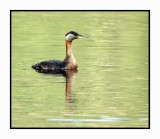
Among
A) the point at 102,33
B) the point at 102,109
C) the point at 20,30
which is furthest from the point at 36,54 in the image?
the point at 102,109

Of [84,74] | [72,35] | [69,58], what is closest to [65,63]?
[69,58]

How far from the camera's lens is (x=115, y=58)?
18.5 meters

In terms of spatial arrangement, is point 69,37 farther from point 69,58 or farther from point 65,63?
point 65,63

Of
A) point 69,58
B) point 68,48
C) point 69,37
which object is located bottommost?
point 69,58

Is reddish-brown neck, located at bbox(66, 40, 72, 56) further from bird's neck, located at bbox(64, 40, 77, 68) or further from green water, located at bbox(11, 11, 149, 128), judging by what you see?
green water, located at bbox(11, 11, 149, 128)

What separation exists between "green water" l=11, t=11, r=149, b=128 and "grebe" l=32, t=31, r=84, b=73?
0.20 metres

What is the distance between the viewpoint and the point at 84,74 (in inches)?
693

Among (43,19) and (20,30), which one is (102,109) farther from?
(43,19)

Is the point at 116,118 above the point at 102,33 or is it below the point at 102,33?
below

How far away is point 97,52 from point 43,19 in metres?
3.01

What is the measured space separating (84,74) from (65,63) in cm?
138

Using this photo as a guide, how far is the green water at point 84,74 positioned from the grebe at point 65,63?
0.20m

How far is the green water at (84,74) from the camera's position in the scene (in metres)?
14.7

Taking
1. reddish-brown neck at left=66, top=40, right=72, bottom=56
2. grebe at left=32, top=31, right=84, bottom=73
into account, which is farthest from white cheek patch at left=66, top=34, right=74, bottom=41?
reddish-brown neck at left=66, top=40, right=72, bottom=56
